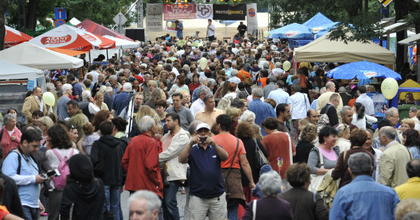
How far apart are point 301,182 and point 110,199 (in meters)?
3.71

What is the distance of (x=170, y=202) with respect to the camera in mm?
8945

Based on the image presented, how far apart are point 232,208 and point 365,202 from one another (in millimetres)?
2780

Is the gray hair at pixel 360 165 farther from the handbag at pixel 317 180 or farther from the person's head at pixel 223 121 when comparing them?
the person's head at pixel 223 121

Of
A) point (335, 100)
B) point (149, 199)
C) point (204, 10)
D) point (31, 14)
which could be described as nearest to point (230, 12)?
point (204, 10)

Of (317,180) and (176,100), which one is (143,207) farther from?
(176,100)

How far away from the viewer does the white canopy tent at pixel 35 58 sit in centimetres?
1664

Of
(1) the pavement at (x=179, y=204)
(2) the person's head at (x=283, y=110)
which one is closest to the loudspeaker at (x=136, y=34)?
(1) the pavement at (x=179, y=204)

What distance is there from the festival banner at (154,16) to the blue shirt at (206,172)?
42350mm

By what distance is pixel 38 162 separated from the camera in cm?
818

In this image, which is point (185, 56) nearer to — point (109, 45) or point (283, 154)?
point (109, 45)

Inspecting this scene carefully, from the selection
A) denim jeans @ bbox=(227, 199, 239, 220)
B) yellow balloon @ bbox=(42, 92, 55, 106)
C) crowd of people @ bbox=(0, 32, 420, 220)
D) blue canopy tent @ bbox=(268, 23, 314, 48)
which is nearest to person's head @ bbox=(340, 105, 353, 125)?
crowd of people @ bbox=(0, 32, 420, 220)

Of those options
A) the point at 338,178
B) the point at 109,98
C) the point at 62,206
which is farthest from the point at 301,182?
the point at 109,98

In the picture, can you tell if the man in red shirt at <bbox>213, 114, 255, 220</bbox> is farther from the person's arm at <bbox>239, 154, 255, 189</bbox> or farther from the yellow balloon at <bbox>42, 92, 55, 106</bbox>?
the yellow balloon at <bbox>42, 92, 55, 106</bbox>

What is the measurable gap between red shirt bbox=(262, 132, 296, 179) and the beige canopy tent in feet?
33.9
